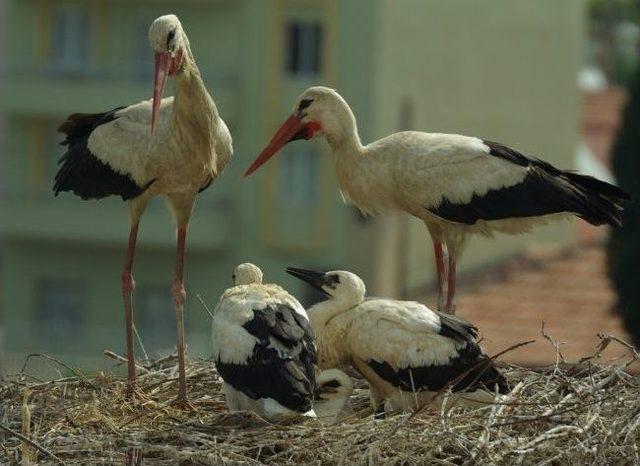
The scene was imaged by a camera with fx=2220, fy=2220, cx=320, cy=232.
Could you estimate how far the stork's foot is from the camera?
29.0 ft

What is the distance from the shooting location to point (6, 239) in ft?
84.5

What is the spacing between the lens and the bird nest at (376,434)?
25.2ft

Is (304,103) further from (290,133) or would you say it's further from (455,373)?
(455,373)

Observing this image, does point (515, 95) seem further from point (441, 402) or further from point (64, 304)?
point (441, 402)

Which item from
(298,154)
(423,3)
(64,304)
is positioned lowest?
(64,304)

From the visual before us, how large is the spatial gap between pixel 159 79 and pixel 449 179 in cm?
136

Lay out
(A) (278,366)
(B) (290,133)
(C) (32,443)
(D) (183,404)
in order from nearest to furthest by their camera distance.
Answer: (C) (32,443) → (A) (278,366) → (D) (183,404) → (B) (290,133)

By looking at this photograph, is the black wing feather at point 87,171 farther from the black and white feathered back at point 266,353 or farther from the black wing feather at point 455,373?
the black wing feather at point 455,373

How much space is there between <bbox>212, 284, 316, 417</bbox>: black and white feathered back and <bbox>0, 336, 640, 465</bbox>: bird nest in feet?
0.32

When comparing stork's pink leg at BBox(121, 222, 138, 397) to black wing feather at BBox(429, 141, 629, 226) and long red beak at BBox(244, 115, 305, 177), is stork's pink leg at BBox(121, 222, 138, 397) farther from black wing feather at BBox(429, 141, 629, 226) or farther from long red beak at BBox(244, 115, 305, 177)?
black wing feather at BBox(429, 141, 629, 226)

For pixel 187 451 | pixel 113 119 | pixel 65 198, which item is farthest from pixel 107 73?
pixel 187 451

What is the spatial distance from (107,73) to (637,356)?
54.4 feet

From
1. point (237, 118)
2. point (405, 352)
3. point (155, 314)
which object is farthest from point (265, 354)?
point (155, 314)

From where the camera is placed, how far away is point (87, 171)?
9266mm
